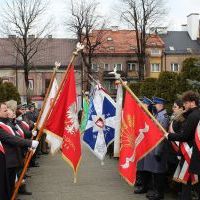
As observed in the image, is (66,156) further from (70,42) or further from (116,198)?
(70,42)

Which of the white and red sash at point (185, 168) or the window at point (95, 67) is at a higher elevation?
the window at point (95, 67)

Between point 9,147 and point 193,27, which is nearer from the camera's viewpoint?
point 9,147

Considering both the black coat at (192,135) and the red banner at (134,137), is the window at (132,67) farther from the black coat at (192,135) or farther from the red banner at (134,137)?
the black coat at (192,135)

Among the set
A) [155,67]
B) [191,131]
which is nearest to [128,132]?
[191,131]

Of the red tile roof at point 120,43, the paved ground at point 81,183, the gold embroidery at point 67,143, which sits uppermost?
the red tile roof at point 120,43

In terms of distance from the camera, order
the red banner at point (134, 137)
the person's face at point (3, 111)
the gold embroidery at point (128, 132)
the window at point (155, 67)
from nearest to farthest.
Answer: the person's face at point (3, 111) < the red banner at point (134, 137) < the gold embroidery at point (128, 132) < the window at point (155, 67)

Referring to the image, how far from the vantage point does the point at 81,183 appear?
11602 mm

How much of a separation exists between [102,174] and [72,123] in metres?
4.82

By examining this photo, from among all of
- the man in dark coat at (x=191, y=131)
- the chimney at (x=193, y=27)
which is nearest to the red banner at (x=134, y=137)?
the man in dark coat at (x=191, y=131)

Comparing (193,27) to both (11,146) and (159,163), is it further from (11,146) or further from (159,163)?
(11,146)

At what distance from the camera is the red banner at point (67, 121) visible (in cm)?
841

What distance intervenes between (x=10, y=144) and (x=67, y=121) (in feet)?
3.26

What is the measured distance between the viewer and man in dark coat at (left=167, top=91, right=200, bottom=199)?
281 inches

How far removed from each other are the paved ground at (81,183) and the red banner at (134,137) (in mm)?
1161
